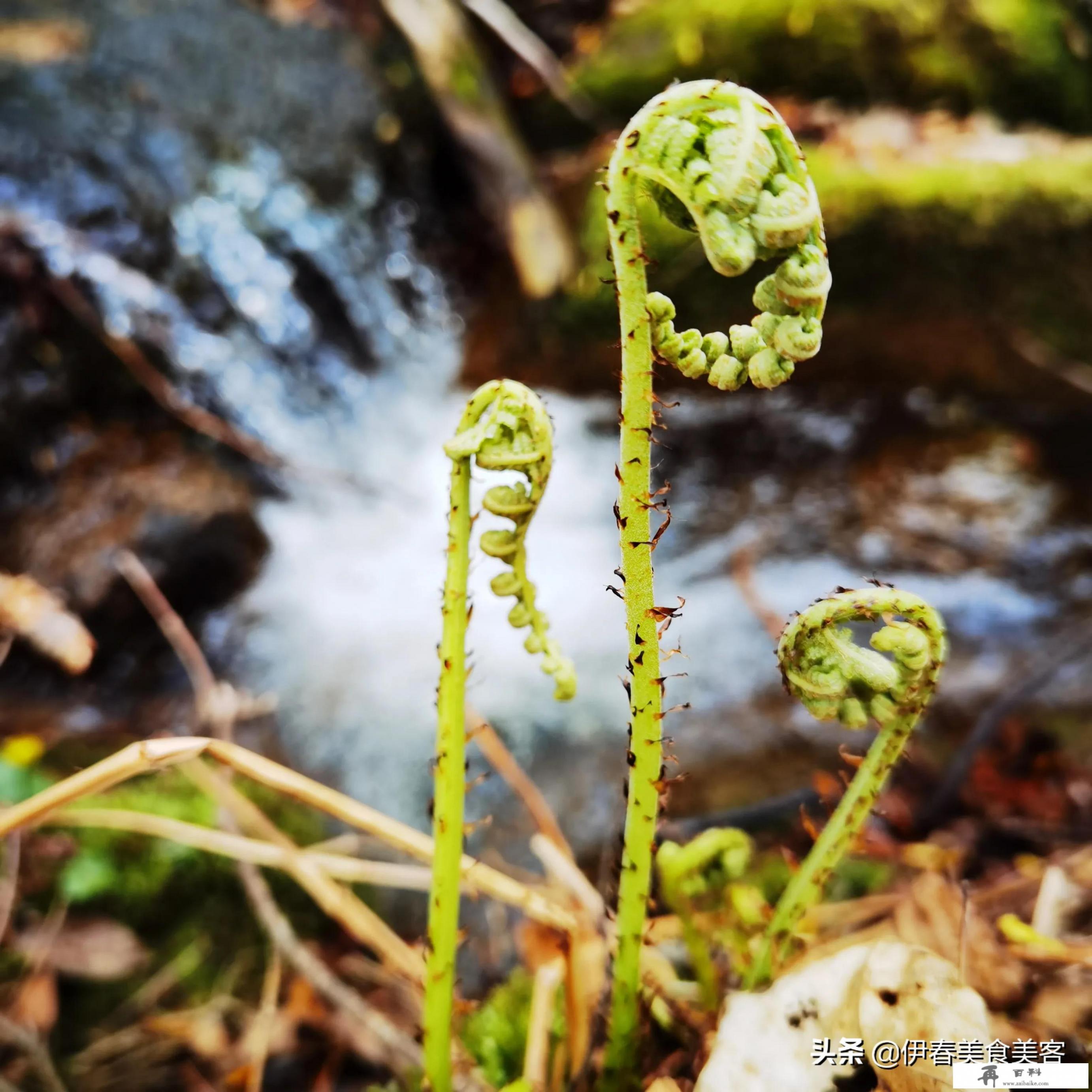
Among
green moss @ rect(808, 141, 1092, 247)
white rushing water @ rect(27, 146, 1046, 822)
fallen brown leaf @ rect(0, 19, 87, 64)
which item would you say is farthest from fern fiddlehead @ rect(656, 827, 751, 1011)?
fallen brown leaf @ rect(0, 19, 87, 64)

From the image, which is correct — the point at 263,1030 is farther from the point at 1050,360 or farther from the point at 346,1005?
the point at 1050,360

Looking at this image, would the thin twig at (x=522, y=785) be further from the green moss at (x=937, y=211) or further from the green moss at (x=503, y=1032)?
the green moss at (x=937, y=211)

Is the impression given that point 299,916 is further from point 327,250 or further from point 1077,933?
point 327,250

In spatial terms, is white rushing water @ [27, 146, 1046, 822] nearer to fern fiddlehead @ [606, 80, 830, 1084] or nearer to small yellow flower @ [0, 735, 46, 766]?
small yellow flower @ [0, 735, 46, 766]

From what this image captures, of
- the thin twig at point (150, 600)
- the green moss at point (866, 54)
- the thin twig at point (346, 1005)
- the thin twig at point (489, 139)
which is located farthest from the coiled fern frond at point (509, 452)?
the green moss at point (866, 54)

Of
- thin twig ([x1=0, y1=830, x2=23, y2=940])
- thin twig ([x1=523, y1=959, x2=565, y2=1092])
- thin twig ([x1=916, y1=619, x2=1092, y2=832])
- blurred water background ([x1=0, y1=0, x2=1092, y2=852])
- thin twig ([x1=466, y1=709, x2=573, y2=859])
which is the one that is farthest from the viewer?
blurred water background ([x1=0, y1=0, x2=1092, y2=852])

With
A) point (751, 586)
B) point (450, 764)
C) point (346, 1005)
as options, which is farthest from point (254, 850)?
point (751, 586)

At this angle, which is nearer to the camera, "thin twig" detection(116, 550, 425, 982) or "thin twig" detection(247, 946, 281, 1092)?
"thin twig" detection(116, 550, 425, 982)
